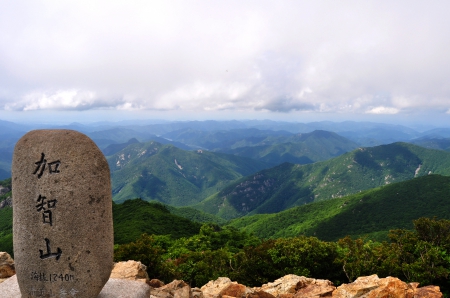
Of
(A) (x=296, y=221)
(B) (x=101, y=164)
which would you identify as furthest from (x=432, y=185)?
(B) (x=101, y=164)

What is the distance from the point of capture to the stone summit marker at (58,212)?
9648mm

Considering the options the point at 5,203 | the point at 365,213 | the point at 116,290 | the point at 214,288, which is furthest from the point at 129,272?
the point at 5,203

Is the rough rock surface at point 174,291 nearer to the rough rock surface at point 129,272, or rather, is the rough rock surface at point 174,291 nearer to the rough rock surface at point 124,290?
the rough rock surface at point 129,272

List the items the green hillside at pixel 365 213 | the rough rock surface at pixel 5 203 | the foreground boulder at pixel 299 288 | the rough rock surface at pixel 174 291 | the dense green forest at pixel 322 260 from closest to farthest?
the rough rock surface at pixel 174 291 < the foreground boulder at pixel 299 288 < the dense green forest at pixel 322 260 < the green hillside at pixel 365 213 < the rough rock surface at pixel 5 203

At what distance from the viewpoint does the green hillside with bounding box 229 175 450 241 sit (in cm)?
13750

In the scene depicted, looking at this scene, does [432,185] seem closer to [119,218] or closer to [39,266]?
[119,218]

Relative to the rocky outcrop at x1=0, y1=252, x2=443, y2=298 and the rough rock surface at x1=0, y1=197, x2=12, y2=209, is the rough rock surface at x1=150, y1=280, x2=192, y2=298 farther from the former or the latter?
the rough rock surface at x1=0, y1=197, x2=12, y2=209

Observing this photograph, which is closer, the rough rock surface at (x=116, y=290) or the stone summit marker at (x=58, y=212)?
the stone summit marker at (x=58, y=212)

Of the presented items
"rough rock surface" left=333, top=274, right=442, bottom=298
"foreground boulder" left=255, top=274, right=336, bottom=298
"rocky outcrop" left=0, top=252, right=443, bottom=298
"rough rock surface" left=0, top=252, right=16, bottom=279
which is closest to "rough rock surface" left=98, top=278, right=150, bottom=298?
"rocky outcrop" left=0, top=252, right=443, bottom=298

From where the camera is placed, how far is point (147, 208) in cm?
10569

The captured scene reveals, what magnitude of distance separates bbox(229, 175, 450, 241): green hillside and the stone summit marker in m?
137

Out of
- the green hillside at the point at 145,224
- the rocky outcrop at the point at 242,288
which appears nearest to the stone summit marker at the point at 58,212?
the rocky outcrop at the point at 242,288

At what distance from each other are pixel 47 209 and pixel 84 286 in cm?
327

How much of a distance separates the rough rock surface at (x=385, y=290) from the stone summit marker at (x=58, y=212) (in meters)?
13.6
